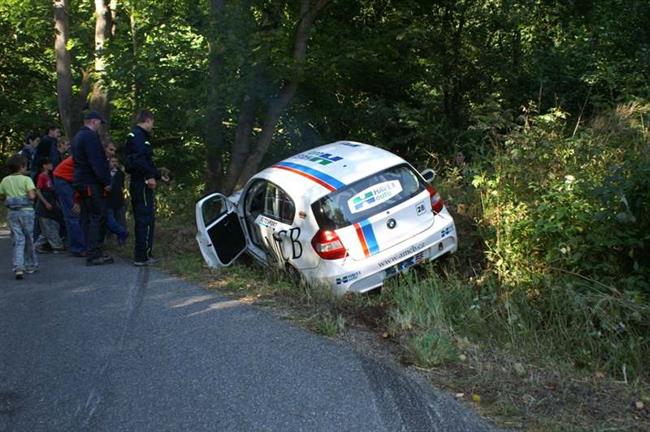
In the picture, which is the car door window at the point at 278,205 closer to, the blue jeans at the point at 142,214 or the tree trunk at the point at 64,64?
the blue jeans at the point at 142,214

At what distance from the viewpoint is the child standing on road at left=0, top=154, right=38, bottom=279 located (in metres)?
8.77

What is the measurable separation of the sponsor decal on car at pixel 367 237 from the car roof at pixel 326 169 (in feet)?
1.70

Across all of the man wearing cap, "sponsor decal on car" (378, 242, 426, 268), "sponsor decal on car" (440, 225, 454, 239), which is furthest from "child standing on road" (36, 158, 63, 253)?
"sponsor decal on car" (440, 225, 454, 239)

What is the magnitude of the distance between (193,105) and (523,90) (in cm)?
754

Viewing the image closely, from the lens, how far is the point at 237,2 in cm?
1241

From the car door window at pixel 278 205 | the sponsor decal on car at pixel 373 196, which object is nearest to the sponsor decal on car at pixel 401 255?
the sponsor decal on car at pixel 373 196

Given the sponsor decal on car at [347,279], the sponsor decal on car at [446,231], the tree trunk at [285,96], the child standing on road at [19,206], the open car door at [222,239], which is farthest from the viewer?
the tree trunk at [285,96]

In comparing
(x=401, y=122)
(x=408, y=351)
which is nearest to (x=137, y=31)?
(x=401, y=122)

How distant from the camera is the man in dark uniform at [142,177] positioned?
9211 mm

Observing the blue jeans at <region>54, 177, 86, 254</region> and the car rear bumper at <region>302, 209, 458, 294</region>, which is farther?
the blue jeans at <region>54, 177, 86, 254</region>

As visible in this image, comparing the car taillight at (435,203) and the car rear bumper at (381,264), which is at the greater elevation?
the car taillight at (435,203)

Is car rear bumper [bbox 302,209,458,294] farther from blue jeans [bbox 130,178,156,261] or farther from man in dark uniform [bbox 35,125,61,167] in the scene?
man in dark uniform [bbox 35,125,61,167]

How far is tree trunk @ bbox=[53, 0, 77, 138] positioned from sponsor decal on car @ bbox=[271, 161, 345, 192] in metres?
8.43

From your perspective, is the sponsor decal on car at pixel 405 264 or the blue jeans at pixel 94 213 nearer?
the sponsor decal on car at pixel 405 264
